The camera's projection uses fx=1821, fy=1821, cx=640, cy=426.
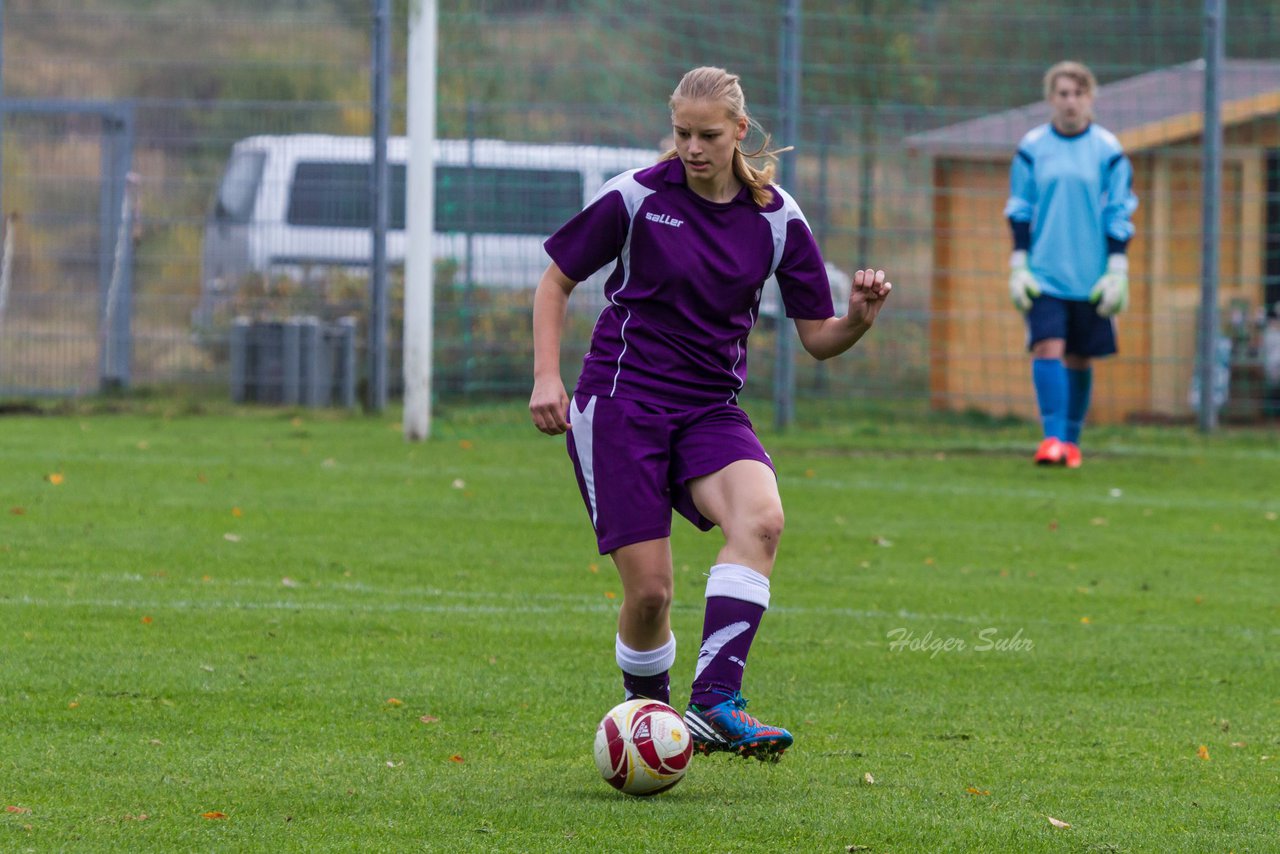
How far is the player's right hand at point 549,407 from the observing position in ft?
13.8

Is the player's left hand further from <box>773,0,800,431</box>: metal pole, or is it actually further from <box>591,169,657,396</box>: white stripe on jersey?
<box>773,0,800,431</box>: metal pole

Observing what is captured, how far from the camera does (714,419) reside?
442 cm

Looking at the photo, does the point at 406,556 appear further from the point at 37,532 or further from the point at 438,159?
the point at 438,159

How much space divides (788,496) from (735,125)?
5.16 meters

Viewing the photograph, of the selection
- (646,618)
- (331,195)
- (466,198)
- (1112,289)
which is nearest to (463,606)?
(646,618)

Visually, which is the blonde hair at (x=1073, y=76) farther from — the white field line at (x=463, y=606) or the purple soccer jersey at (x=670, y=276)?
the purple soccer jersey at (x=670, y=276)

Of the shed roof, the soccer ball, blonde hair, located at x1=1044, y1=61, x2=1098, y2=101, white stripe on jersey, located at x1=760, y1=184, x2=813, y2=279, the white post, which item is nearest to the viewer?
Answer: the soccer ball

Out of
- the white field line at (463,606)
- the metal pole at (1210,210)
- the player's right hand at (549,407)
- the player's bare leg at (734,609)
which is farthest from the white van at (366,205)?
the player's bare leg at (734,609)

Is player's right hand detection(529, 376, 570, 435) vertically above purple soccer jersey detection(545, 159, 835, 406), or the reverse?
purple soccer jersey detection(545, 159, 835, 406)

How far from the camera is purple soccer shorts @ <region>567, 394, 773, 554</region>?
429 centimetres

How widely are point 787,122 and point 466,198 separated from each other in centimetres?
238

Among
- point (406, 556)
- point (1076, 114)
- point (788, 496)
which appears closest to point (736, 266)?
point (406, 556)

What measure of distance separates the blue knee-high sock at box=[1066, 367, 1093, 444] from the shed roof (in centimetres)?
396

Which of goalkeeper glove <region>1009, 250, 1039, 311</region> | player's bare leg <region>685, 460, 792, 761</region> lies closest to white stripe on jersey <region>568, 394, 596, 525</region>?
player's bare leg <region>685, 460, 792, 761</region>
